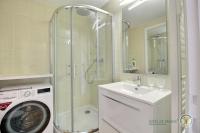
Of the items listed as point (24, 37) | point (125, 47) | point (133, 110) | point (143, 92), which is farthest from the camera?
point (24, 37)

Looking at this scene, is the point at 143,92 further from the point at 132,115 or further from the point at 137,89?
the point at 132,115

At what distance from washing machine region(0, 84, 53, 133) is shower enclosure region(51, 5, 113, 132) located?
0.36m

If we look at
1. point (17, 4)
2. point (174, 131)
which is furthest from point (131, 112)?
point (17, 4)

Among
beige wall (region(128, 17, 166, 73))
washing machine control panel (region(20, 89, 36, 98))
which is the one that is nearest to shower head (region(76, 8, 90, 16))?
beige wall (region(128, 17, 166, 73))

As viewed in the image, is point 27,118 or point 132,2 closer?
point 27,118

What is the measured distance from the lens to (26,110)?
4.99 feet

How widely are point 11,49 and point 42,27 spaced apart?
67 cm

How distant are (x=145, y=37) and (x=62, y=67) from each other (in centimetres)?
157

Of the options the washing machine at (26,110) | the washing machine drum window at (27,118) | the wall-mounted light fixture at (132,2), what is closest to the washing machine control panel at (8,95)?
the washing machine at (26,110)

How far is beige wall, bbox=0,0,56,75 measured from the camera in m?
1.82

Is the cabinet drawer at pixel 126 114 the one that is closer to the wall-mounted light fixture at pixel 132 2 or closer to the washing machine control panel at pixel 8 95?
the washing machine control panel at pixel 8 95

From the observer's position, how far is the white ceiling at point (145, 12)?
1372mm

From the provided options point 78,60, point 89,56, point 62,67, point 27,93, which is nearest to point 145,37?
point 89,56

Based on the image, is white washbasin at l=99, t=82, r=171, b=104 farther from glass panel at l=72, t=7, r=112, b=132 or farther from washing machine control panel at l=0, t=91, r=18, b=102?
washing machine control panel at l=0, t=91, r=18, b=102
